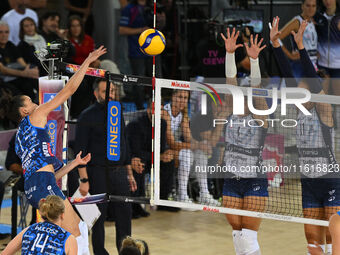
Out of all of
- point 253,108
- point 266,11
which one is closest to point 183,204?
point 253,108

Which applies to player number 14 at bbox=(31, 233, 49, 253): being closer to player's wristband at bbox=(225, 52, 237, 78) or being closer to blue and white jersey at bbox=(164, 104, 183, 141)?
player's wristband at bbox=(225, 52, 237, 78)

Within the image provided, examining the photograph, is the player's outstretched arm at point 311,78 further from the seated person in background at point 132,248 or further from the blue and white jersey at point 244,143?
the seated person in background at point 132,248

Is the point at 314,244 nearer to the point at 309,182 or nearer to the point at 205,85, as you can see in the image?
the point at 309,182

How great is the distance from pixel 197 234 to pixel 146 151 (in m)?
1.60

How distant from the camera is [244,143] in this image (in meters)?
7.89

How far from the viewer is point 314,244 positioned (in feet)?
25.3

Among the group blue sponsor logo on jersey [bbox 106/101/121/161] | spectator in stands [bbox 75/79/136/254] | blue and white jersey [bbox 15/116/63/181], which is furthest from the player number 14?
spectator in stands [bbox 75/79/136/254]

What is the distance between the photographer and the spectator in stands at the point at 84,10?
1482cm

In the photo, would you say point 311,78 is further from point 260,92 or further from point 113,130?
point 113,130

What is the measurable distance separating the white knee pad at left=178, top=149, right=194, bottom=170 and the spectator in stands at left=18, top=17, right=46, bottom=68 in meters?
3.28

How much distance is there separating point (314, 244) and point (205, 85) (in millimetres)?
2129

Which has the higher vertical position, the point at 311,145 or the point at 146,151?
the point at 311,145

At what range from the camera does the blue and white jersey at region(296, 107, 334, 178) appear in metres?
7.60

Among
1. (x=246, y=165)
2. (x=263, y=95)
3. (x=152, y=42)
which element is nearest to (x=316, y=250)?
(x=246, y=165)
